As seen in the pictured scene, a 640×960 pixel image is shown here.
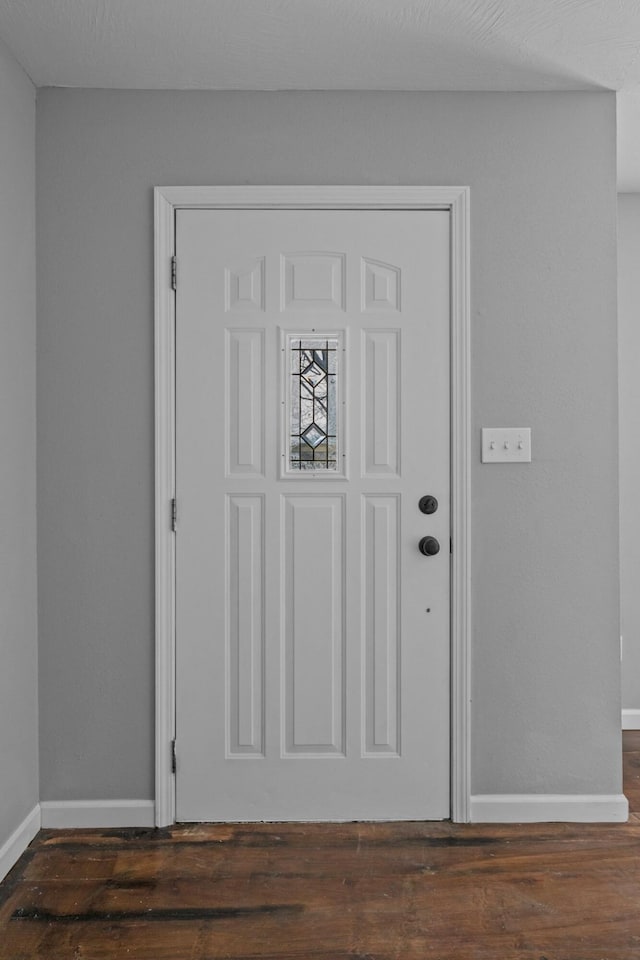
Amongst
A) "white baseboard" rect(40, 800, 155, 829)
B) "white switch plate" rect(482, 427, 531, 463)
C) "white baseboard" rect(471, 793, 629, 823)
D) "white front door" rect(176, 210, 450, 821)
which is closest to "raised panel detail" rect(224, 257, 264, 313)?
"white front door" rect(176, 210, 450, 821)

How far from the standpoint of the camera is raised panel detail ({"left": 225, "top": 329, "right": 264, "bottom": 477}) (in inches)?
100

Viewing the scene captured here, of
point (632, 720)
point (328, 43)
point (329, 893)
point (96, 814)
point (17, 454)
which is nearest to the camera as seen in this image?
point (329, 893)

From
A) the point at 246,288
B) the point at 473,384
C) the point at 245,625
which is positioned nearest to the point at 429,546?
the point at 473,384

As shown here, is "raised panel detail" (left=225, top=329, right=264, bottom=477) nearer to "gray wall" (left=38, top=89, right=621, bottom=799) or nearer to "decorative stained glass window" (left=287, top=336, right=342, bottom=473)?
"decorative stained glass window" (left=287, top=336, right=342, bottom=473)

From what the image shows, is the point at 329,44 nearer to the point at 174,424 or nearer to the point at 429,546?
the point at 174,424

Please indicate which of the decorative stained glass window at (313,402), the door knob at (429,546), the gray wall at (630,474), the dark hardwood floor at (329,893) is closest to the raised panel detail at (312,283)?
the decorative stained glass window at (313,402)

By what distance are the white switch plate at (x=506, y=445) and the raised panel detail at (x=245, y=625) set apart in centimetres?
76

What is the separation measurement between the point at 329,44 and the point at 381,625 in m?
1.78

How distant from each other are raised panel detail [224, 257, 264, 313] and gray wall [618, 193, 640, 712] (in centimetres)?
180

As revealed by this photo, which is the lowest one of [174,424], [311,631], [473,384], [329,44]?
[311,631]

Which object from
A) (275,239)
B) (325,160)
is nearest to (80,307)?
(275,239)

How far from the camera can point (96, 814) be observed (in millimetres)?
2523

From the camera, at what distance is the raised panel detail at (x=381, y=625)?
2.56 meters

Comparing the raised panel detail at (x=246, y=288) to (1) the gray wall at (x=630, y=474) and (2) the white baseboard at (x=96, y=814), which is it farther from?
(1) the gray wall at (x=630, y=474)
